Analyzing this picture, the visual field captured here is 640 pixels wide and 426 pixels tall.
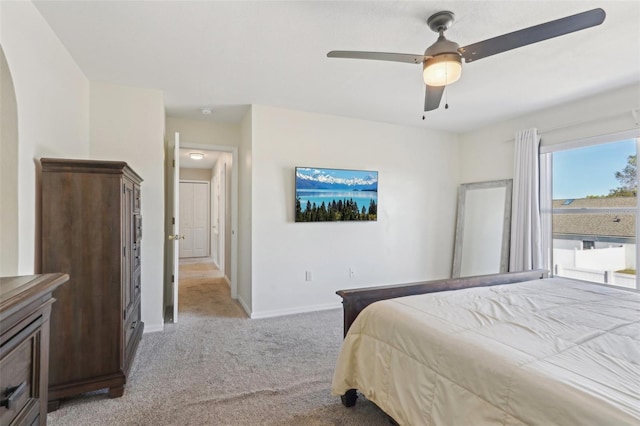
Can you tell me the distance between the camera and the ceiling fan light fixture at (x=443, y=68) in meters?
1.80

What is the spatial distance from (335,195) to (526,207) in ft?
7.58

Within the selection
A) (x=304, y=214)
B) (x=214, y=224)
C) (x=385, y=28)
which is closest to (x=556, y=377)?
(x=385, y=28)

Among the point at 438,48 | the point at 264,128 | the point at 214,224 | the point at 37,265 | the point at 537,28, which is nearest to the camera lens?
the point at 537,28

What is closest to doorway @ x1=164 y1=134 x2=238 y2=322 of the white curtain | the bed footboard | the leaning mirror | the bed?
the bed footboard

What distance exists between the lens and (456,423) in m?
1.14

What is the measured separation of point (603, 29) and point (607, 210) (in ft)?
6.36

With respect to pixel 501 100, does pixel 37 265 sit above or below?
below

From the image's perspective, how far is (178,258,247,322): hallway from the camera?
3691 millimetres

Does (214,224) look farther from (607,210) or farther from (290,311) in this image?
(607,210)

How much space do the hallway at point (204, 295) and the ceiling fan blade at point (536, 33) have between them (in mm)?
3317

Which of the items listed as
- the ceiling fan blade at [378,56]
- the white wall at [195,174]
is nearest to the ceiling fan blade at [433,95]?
the ceiling fan blade at [378,56]

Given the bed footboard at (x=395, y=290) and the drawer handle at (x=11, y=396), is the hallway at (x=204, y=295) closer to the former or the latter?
the bed footboard at (x=395, y=290)

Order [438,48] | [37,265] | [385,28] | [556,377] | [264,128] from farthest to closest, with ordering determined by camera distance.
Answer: [264,128] → [385,28] → [37,265] → [438,48] → [556,377]

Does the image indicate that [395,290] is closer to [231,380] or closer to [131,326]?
[231,380]
